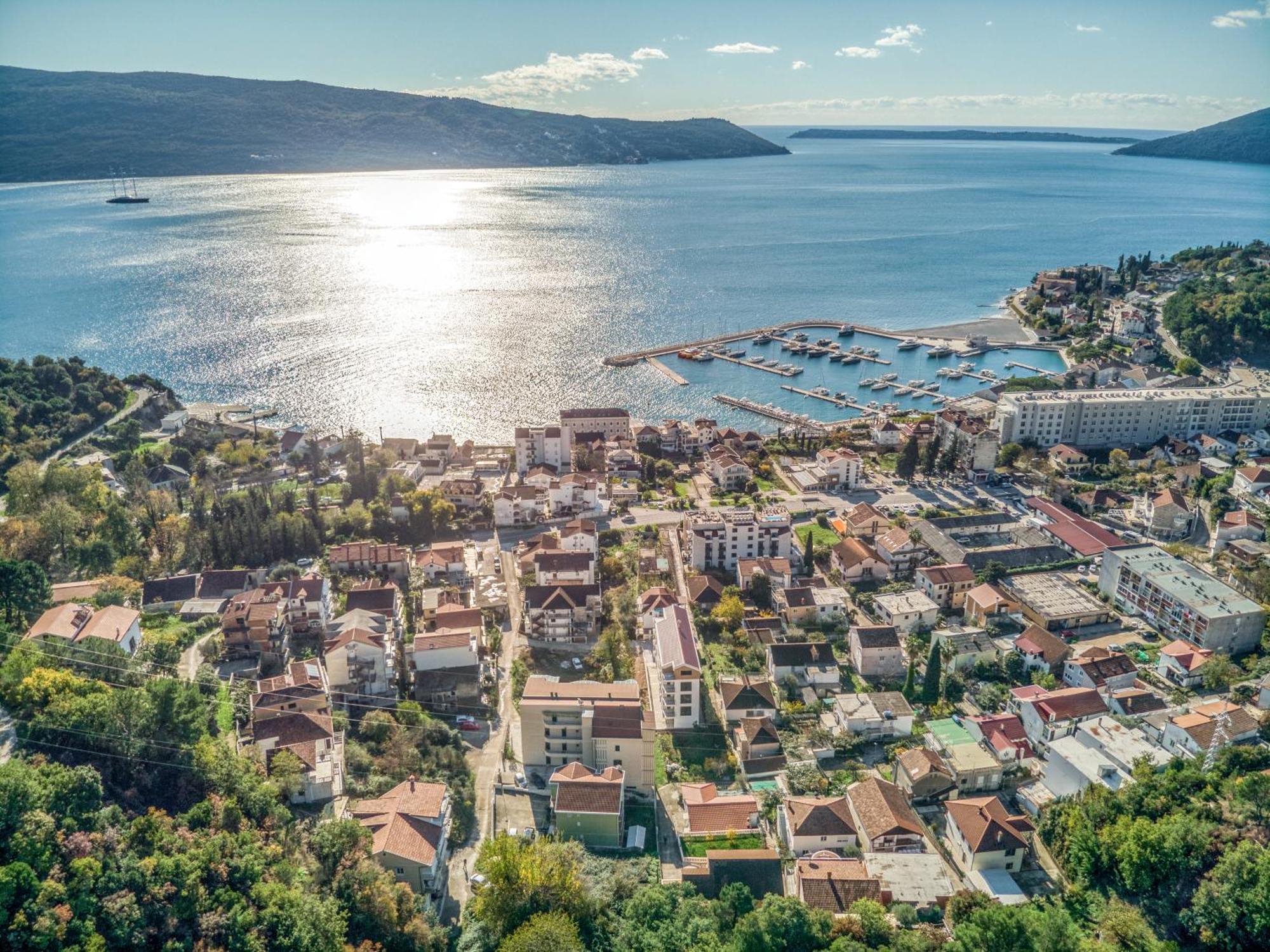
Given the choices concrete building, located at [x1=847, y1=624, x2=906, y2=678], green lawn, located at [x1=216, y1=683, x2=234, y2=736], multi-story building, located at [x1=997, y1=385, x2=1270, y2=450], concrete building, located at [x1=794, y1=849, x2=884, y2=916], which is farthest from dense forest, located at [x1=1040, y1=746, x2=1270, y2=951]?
multi-story building, located at [x1=997, y1=385, x2=1270, y2=450]

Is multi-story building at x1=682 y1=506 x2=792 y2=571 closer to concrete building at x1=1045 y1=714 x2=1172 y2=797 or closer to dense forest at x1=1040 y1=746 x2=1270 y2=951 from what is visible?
concrete building at x1=1045 y1=714 x2=1172 y2=797

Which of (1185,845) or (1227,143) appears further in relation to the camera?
(1227,143)

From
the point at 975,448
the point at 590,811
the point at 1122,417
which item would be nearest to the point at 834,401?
the point at 975,448

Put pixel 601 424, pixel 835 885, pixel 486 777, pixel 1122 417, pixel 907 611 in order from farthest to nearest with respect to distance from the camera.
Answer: pixel 601 424, pixel 1122 417, pixel 907 611, pixel 486 777, pixel 835 885

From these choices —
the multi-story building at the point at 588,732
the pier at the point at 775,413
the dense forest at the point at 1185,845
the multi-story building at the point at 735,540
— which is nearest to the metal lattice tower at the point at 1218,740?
the dense forest at the point at 1185,845

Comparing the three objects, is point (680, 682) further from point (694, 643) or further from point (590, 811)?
point (590, 811)

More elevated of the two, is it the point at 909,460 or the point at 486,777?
the point at 909,460
